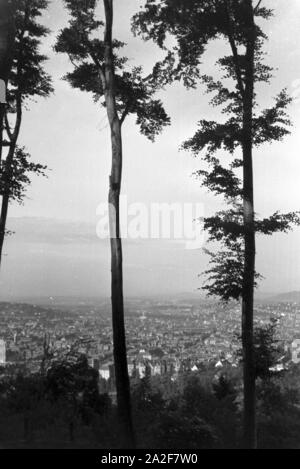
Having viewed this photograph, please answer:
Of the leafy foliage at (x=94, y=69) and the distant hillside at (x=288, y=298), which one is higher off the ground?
the leafy foliage at (x=94, y=69)

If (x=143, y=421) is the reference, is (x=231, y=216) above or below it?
above

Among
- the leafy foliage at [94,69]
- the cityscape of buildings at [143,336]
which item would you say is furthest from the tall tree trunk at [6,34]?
the cityscape of buildings at [143,336]

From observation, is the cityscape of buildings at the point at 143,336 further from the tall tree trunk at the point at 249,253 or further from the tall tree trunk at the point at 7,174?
the tall tree trunk at the point at 249,253

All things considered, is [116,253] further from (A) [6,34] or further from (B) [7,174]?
(A) [6,34]

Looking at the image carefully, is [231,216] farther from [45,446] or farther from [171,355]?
[171,355]

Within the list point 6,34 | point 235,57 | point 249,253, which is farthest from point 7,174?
point 235,57

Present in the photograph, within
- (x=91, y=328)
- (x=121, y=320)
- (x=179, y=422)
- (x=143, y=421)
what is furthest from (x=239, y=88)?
(x=91, y=328)
